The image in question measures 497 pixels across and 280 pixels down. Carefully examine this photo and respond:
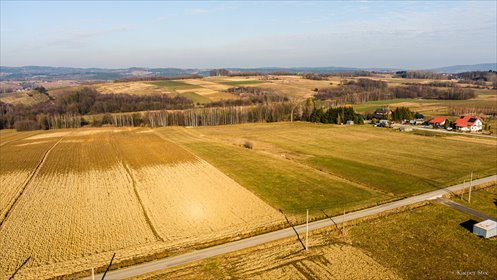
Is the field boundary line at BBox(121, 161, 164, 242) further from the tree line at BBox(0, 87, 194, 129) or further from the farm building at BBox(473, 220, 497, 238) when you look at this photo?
the tree line at BBox(0, 87, 194, 129)

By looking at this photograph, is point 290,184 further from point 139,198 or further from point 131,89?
point 131,89

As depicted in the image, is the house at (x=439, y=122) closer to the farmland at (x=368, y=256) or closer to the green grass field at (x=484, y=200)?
the green grass field at (x=484, y=200)

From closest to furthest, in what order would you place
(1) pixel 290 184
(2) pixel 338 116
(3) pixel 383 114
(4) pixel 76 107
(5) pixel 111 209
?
(5) pixel 111 209 < (1) pixel 290 184 < (2) pixel 338 116 < (3) pixel 383 114 < (4) pixel 76 107

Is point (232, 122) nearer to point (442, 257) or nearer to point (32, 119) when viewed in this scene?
point (32, 119)

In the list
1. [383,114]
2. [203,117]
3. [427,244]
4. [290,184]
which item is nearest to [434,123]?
[383,114]

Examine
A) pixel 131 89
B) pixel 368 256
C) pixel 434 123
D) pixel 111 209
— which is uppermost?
pixel 131 89

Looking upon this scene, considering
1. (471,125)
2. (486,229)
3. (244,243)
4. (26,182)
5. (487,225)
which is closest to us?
(244,243)
